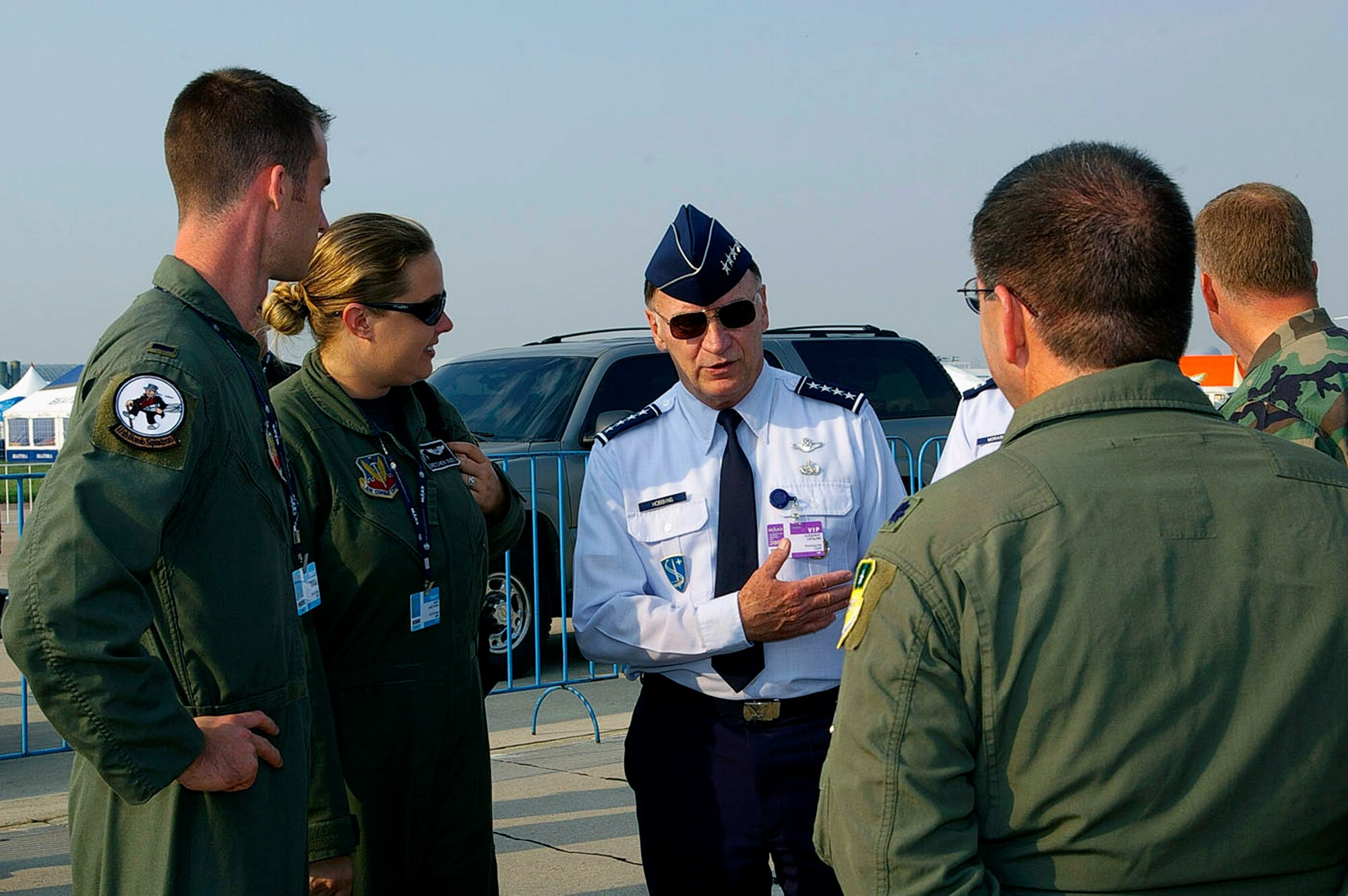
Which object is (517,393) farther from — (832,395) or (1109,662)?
(1109,662)

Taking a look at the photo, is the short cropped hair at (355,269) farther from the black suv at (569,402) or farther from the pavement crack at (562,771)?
the black suv at (569,402)

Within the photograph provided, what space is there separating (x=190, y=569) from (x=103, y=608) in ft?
0.59

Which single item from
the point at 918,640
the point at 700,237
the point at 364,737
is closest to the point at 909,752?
the point at 918,640

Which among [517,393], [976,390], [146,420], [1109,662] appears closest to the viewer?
[1109,662]

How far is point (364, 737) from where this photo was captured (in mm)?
2807

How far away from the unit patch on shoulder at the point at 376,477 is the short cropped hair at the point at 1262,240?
222 centimetres

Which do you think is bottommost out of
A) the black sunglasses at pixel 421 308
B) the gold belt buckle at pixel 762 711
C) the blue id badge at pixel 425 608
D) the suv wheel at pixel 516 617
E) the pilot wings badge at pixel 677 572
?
the suv wheel at pixel 516 617

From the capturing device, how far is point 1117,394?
1.64 m

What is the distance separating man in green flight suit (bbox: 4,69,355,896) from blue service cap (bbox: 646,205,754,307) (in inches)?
39.1

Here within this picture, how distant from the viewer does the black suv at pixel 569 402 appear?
798 centimetres

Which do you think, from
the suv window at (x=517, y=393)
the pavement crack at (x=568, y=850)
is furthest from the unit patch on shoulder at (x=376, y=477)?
the suv window at (x=517, y=393)

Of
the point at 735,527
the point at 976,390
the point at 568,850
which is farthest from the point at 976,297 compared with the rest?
the point at 568,850

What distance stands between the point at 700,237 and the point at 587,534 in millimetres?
796

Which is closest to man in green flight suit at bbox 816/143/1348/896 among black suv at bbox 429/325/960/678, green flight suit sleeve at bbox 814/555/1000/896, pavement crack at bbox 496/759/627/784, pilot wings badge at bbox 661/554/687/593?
green flight suit sleeve at bbox 814/555/1000/896
